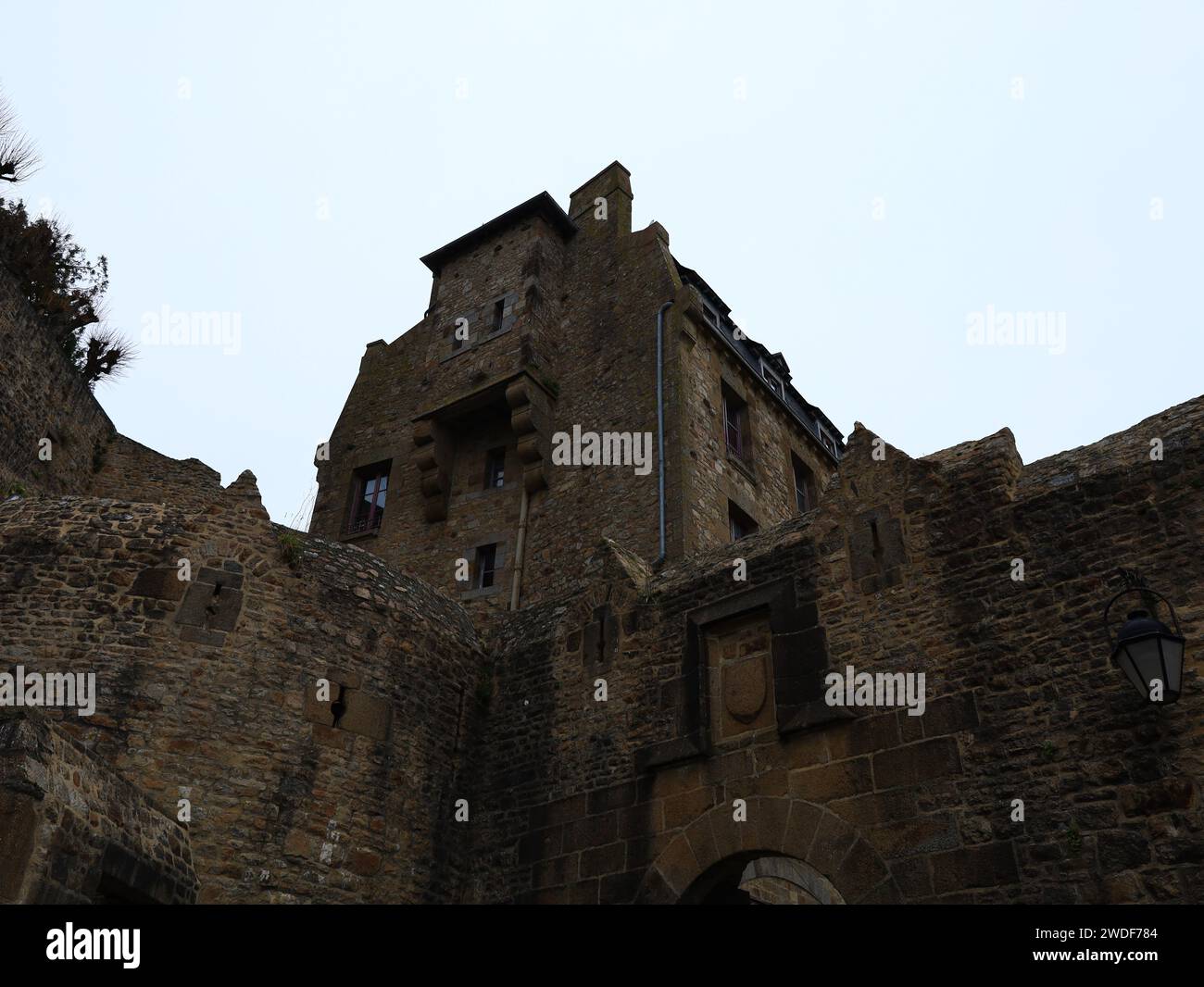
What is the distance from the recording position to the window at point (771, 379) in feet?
61.6

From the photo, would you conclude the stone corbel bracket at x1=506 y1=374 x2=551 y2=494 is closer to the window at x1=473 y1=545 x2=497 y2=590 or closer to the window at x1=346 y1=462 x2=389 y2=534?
the window at x1=473 y1=545 x2=497 y2=590

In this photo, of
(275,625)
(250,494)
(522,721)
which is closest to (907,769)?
(522,721)

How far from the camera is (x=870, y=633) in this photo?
26.1 feet

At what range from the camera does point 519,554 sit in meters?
16.2

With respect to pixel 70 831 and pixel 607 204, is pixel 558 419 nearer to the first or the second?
pixel 607 204

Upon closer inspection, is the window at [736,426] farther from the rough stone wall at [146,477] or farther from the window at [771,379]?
the rough stone wall at [146,477]

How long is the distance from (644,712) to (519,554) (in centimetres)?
737

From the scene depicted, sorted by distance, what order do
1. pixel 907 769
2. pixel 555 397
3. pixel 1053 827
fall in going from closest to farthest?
pixel 1053 827, pixel 907 769, pixel 555 397

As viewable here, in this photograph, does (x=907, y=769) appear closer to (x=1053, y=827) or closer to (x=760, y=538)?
(x=1053, y=827)

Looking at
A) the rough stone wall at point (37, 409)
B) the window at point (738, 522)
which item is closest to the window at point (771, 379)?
the window at point (738, 522)

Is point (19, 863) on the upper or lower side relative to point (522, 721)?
lower

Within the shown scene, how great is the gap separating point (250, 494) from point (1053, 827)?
24.1ft

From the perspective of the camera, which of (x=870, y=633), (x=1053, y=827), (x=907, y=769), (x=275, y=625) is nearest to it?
(x=1053, y=827)

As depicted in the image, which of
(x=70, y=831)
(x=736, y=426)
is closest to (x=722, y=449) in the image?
(x=736, y=426)
